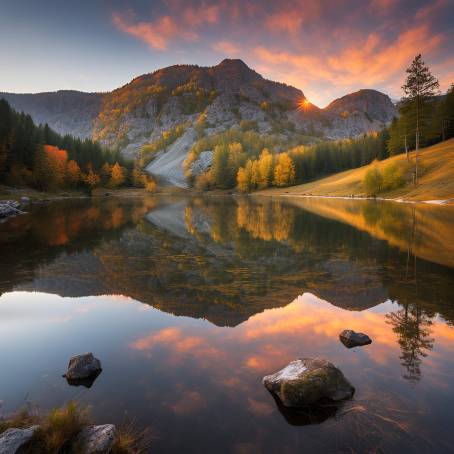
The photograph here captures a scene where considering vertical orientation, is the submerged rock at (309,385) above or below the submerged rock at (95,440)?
below

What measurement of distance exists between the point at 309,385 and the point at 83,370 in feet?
20.6

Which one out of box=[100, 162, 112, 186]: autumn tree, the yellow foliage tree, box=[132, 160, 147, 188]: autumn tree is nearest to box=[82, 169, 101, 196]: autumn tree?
the yellow foliage tree

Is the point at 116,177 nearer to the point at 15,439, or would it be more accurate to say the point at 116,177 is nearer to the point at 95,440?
the point at 15,439

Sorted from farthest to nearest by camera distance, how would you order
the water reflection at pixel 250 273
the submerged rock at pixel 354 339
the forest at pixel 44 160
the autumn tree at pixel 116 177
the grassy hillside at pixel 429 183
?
the autumn tree at pixel 116 177 < the forest at pixel 44 160 < the grassy hillside at pixel 429 183 < the water reflection at pixel 250 273 < the submerged rock at pixel 354 339

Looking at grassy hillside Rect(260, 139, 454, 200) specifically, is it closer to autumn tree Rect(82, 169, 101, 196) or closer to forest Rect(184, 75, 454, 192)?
forest Rect(184, 75, 454, 192)

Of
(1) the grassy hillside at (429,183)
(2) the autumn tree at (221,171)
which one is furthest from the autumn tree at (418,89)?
(2) the autumn tree at (221,171)

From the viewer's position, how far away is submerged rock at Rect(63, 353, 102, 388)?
8906 mm

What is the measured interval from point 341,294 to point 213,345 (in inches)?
332

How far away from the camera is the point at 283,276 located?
19.3m

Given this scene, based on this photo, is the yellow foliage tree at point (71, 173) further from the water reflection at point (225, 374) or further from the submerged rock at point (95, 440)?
the submerged rock at point (95, 440)

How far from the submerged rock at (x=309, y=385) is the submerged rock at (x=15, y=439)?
542 centimetres

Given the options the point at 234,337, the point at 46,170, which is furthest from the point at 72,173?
the point at 234,337

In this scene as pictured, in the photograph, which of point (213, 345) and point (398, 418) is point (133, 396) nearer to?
point (213, 345)

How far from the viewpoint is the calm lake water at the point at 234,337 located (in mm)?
7094
